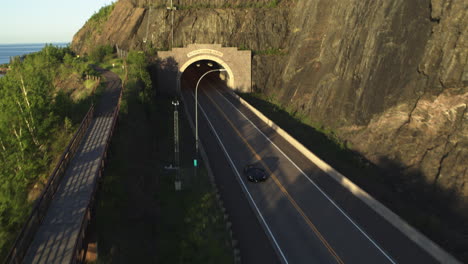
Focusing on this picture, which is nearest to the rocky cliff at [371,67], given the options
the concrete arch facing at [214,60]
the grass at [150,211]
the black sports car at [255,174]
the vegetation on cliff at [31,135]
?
the concrete arch facing at [214,60]

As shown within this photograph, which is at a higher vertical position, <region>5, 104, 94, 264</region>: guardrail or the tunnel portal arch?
the tunnel portal arch

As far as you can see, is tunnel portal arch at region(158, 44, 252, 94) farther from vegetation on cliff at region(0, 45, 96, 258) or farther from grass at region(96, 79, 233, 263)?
grass at region(96, 79, 233, 263)

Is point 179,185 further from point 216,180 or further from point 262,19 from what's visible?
point 262,19

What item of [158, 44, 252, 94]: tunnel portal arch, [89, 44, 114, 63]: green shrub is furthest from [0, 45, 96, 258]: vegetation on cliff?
[89, 44, 114, 63]: green shrub

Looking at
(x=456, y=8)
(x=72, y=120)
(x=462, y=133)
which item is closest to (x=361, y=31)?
(x=456, y=8)

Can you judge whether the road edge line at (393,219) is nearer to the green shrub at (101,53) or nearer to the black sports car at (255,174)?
the black sports car at (255,174)

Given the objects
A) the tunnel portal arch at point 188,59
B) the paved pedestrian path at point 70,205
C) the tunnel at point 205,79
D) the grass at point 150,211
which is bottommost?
the grass at point 150,211

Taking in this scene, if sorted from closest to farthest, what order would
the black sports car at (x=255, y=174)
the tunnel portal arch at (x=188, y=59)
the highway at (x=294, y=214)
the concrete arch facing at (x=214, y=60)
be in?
the highway at (x=294, y=214) → the black sports car at (x=255, y=174) → the tunnel portal arch at (x=188, y=59) → the concrete arch facing at (x=214, y=60)

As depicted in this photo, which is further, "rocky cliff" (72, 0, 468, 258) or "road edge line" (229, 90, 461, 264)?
"rocky cliff" (72, 0, 468, 258)
